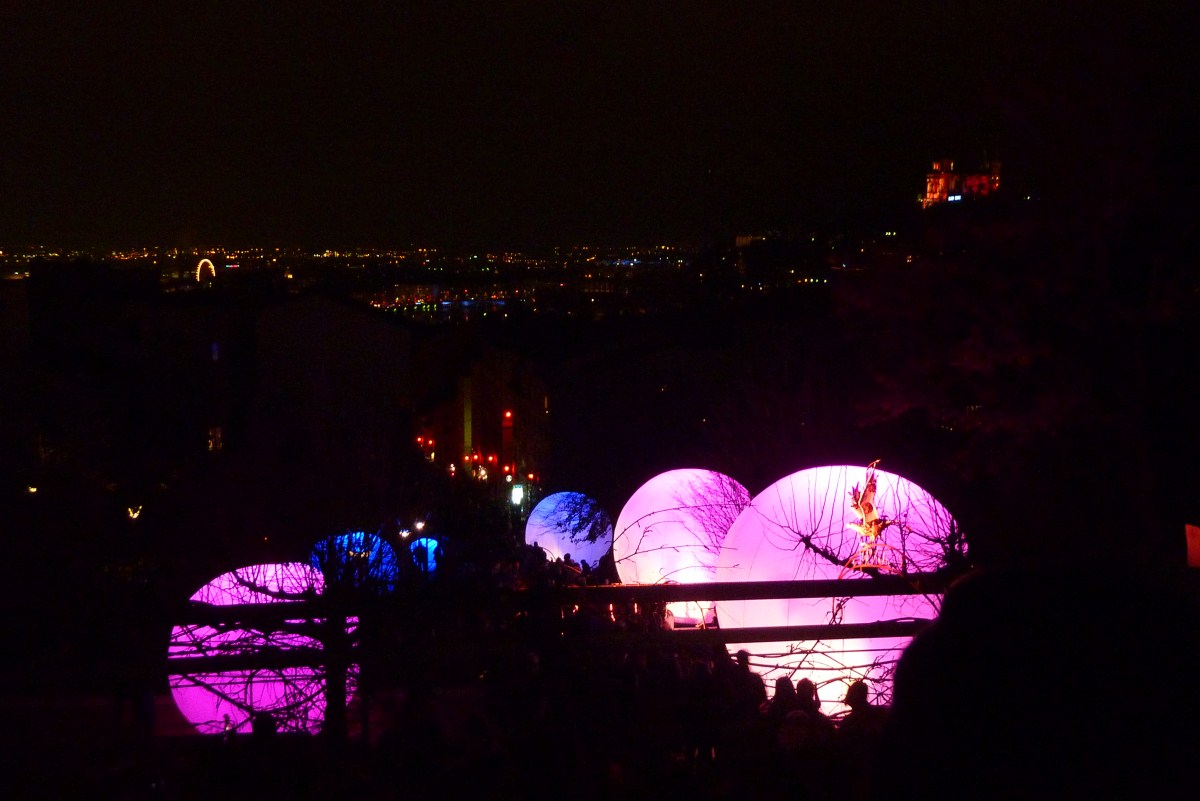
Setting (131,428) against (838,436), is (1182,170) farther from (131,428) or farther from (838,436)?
(131,428)

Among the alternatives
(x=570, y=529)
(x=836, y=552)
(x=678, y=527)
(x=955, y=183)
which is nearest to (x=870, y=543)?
(x=836, y=552)

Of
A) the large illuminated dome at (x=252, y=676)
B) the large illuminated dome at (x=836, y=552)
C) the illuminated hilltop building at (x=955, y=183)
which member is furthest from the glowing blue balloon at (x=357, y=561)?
the illuminated hilltop building at (x=955, y=183)

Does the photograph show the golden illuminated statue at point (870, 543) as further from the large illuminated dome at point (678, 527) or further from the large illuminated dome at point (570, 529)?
the large illuminated dome at point (570, 529)

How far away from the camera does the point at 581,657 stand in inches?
124

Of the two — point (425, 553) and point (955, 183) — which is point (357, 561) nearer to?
point (425, 553)

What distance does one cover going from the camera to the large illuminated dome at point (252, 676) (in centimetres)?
324

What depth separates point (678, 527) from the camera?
7906 mm

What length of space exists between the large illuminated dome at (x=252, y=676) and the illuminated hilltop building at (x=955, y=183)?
11.2 m

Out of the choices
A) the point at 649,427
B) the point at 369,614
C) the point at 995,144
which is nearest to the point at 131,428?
the point at 649,427

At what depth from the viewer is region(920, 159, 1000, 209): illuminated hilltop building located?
42.2ft

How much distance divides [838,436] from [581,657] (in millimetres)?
14797

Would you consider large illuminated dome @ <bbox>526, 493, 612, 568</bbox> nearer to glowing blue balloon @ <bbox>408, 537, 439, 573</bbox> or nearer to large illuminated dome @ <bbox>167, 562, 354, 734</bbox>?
glowing blue balloon @ <bbox>408, 537, 439, 573</bbox>

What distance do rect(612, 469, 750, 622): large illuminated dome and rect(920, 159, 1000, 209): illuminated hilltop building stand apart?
6167 mm

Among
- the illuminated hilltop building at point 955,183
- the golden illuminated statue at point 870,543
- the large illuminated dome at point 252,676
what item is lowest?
the large illuminated dome at point 252,676
